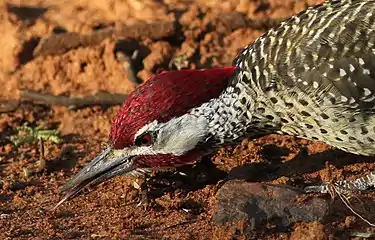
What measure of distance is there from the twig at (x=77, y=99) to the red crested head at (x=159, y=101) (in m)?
1.73

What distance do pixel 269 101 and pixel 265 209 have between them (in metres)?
0.77

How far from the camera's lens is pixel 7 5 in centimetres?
768

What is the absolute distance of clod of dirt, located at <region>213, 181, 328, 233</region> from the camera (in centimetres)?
428

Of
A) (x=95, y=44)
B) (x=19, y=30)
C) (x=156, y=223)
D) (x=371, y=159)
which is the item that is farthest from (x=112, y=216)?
(x=19, y=30)

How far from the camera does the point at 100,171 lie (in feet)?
15.9

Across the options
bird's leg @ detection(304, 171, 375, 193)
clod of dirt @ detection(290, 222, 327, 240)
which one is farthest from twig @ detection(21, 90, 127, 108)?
clod of dirt @ detection(290, 222, 327, 240)

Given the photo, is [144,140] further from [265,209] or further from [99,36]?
[99,36]

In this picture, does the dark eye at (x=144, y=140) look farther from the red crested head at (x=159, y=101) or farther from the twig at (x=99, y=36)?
the twig at (x=99, y=36)

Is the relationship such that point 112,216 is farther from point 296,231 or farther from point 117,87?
point 117,87

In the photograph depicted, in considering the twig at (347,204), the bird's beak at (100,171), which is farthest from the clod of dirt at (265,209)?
the bird's beak at (100,171)

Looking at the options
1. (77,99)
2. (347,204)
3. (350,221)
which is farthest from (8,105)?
(350,221)

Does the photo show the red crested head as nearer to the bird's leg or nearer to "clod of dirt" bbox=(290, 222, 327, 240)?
the bird's leg

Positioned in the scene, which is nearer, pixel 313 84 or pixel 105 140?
pixel 313 84

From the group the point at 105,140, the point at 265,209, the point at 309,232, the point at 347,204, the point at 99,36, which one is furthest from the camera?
the point at 99,36
